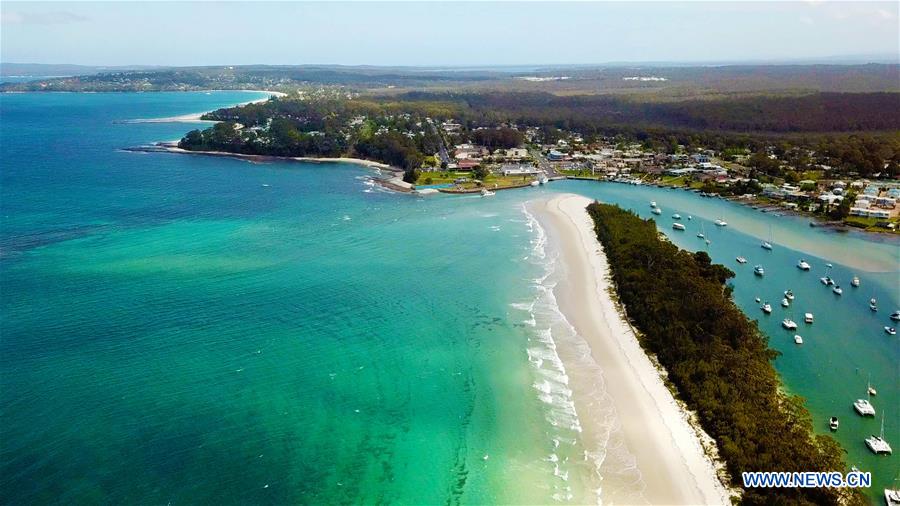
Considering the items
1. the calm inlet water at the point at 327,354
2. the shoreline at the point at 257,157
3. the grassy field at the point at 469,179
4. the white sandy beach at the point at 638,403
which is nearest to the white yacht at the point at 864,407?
the calm inlet water at the point at 327,354

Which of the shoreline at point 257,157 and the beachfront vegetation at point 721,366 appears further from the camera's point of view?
the shoreline at point 257,157

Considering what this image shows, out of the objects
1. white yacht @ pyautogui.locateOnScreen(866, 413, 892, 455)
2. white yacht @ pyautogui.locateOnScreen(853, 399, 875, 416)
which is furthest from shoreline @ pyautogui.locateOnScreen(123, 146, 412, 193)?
white yacht @ pyautogui.locateOnScreen(866, 413, 892, 455)

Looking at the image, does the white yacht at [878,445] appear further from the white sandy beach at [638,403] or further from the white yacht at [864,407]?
the white sandy beach at [638,403]

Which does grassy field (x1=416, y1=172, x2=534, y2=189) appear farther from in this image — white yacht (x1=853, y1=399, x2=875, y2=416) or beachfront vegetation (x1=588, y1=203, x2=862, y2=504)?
white yacht (x1=853, y1=399, x2=875, y2=416)

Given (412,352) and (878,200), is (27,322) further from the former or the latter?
(878,200)

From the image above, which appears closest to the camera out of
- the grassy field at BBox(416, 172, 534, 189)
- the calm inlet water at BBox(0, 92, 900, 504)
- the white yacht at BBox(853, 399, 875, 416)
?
the calm inlet water at BBox(0, 92, 900, 504)

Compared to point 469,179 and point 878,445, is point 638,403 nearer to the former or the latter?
point 878,445
